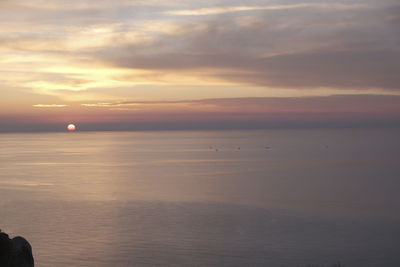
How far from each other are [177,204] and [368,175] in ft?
155

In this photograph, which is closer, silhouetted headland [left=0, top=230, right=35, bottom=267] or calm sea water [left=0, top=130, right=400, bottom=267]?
silhouetted headland [left=0, top=230, right=35, bottom=267]

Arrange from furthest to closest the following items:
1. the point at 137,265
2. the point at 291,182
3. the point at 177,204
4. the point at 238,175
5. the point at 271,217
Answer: the point at 238,175 < the point at 291,182 < the point at 177,204 < the point at 271,217 < the point at 137,265

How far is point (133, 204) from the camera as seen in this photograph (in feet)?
209

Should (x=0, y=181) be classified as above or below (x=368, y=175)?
above

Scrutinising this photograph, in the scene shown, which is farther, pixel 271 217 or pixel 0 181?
pixel 0 181

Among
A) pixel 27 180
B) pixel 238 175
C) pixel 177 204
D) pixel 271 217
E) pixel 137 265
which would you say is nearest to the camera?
pixel 137 265

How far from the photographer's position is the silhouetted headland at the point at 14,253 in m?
20.6

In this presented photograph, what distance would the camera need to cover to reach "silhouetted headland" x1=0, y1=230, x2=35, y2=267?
20.6m

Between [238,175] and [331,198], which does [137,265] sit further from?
[238,175]

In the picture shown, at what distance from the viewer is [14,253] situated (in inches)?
853

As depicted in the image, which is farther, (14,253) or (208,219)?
(208,219)

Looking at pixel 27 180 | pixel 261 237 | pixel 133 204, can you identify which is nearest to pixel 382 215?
pixel 261 237

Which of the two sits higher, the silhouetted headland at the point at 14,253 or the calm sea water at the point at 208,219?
the silhouetted headland at the point at 14,253

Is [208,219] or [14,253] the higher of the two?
[14,253]
